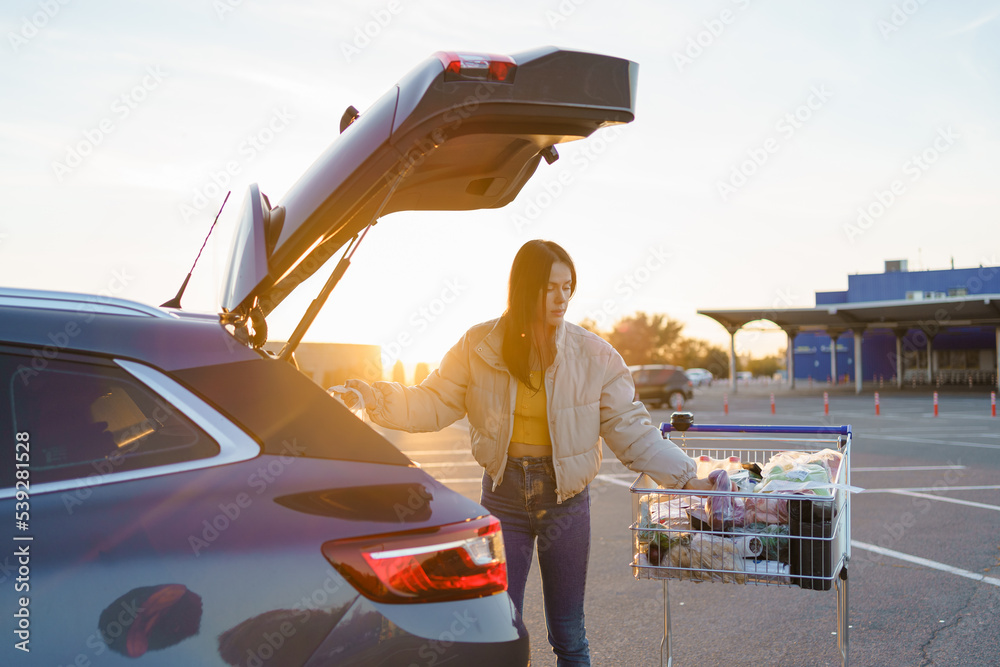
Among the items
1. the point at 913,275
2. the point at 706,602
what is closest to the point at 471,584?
the point at 706,602

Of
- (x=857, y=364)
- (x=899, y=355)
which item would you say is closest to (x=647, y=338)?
(x=899, y=355)

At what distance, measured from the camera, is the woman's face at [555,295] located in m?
2.84

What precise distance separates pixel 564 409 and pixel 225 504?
1.42 meters

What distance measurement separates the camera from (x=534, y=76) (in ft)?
6.47

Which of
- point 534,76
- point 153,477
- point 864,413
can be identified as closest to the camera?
point 153,477

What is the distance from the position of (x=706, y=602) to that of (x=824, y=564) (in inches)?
94.6

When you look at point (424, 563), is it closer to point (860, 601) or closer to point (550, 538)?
point (550, 538)

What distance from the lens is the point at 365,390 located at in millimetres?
2832

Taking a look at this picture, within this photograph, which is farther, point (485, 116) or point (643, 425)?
point (643, 425)

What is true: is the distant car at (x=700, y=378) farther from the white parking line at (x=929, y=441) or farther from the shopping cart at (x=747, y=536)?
the shopping cart at (x=747, y=536)

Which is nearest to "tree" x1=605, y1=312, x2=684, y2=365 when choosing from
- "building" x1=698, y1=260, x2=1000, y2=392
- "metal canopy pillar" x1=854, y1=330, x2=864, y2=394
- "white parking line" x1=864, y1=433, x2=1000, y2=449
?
"building" x1=698, y1=260, x2=1000, y2=392

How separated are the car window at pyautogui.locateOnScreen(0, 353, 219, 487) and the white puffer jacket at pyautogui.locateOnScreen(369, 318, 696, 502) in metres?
1.16

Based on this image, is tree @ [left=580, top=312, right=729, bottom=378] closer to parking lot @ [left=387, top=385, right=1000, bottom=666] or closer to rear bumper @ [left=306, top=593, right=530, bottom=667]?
parking lot @ [left=387, top=385, right=1000, bottom=666]

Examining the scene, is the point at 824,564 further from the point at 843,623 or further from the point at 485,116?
the point at 485,116
